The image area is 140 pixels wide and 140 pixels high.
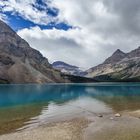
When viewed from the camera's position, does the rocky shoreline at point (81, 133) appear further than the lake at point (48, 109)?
No

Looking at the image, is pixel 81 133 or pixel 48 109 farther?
pixel 48 109

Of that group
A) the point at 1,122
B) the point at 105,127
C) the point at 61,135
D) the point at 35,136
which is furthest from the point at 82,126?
the point at 1,122

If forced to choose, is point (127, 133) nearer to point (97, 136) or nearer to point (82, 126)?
point (97, 136)

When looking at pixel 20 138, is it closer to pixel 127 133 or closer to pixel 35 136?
pixel 35 136

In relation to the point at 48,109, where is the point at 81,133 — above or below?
below

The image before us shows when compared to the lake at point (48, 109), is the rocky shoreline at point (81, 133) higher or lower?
lower

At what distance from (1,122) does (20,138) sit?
516 inches

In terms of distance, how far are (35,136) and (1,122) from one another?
1311 centimetres

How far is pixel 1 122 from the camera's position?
4041cm

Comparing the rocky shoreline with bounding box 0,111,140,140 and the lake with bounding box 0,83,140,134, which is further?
the lake with bounding box 0,83,140,134

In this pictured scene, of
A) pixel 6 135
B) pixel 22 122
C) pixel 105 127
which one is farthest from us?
pixel 22 122

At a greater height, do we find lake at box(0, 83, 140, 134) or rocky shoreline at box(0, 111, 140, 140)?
lake at box(0, 83, 140, 134)

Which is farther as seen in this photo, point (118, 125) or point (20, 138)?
point (118, 125)

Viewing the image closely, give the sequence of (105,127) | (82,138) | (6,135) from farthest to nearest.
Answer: (105,127), (6,135), (82,138)
